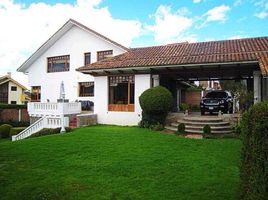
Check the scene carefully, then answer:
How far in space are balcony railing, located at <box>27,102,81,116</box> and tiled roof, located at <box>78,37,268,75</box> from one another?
289 cm

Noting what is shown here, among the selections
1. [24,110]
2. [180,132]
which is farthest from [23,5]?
[24,110]

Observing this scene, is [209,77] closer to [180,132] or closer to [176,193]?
[180,132]

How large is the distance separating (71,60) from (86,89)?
370 cm

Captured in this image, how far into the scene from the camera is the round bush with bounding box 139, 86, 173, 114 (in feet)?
53.0

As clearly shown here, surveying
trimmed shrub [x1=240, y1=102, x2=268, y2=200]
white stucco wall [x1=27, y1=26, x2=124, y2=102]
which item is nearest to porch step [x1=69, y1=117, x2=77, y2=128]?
white stucco wall [x1=27, y1=26, x2=124, y2=102]

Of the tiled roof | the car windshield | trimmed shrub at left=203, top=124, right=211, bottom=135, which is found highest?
the tiled roof

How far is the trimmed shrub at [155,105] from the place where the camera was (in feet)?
53.1

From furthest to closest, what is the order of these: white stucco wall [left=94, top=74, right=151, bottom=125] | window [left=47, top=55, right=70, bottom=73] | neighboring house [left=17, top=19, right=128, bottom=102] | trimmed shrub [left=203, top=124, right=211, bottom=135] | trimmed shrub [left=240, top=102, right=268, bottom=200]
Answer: window [left=47, top=55, right=70, bottom=73] → neighboring house [left=17, top=19, right=128, bottom=102] → white stucco wall [left=94, top=74, right=151, bottom=125] → trimmed shrub [left=203, top=124, right=211, bottom=135] → trimmed shrub [left=240, top=102, right=268, bottom=200]

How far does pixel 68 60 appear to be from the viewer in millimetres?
30266

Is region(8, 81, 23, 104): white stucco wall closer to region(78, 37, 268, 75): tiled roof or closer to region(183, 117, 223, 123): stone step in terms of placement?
region(78, 37, 268, 75): tiled roof

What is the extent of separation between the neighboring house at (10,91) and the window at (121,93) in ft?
109

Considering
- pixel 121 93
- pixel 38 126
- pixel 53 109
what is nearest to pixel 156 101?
pixel 121 93

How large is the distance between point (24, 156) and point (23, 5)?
9432 mm

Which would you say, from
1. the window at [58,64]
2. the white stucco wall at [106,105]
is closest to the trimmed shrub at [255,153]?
the white stucco wall at [106,105]
